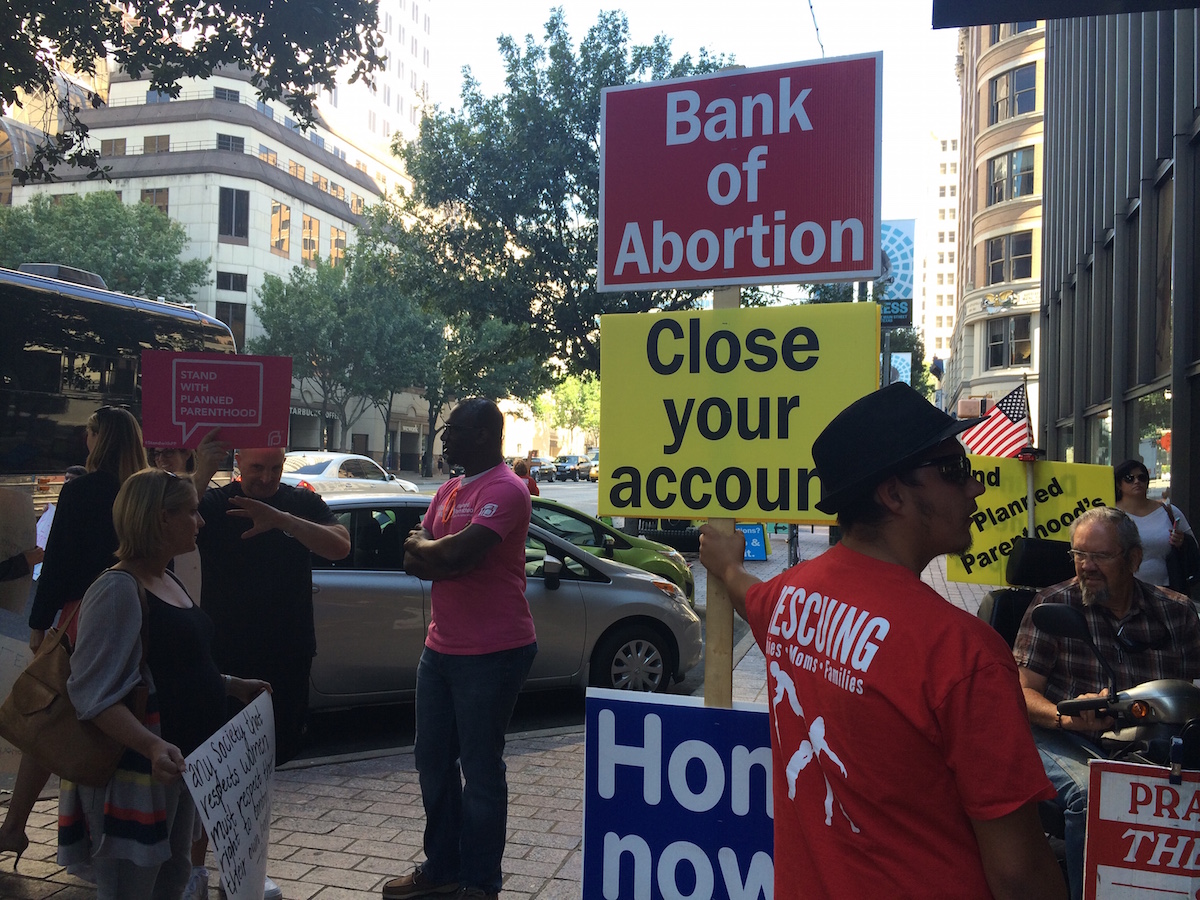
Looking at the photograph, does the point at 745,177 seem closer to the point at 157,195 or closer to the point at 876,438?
the point at 876,438

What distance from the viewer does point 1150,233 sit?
454 inches

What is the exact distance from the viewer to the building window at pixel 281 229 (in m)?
49.6

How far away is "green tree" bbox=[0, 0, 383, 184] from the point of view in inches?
324

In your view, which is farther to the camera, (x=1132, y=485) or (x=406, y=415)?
(x=406, y=415)

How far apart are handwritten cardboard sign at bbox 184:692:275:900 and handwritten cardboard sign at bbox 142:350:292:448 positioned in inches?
43.9

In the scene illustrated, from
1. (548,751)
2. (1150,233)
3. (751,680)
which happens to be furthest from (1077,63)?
(548,751)

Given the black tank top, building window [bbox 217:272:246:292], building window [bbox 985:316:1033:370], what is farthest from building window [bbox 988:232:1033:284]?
the black tank top

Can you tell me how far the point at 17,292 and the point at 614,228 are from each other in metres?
11.6

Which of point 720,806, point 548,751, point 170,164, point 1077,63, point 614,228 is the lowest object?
A: point 548,751

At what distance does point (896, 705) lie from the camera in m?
1.63

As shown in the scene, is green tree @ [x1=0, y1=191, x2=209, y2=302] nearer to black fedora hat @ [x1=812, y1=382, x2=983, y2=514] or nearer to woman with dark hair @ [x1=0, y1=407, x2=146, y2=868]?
woman with dark hair @ [x1=0, y1=407, x2=146, y2=868]

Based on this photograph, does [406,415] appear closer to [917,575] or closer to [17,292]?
[17,292]

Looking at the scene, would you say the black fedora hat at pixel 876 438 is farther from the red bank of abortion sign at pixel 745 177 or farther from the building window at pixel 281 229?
the building window at pixel 281 229

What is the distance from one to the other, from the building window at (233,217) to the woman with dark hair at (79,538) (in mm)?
46780
